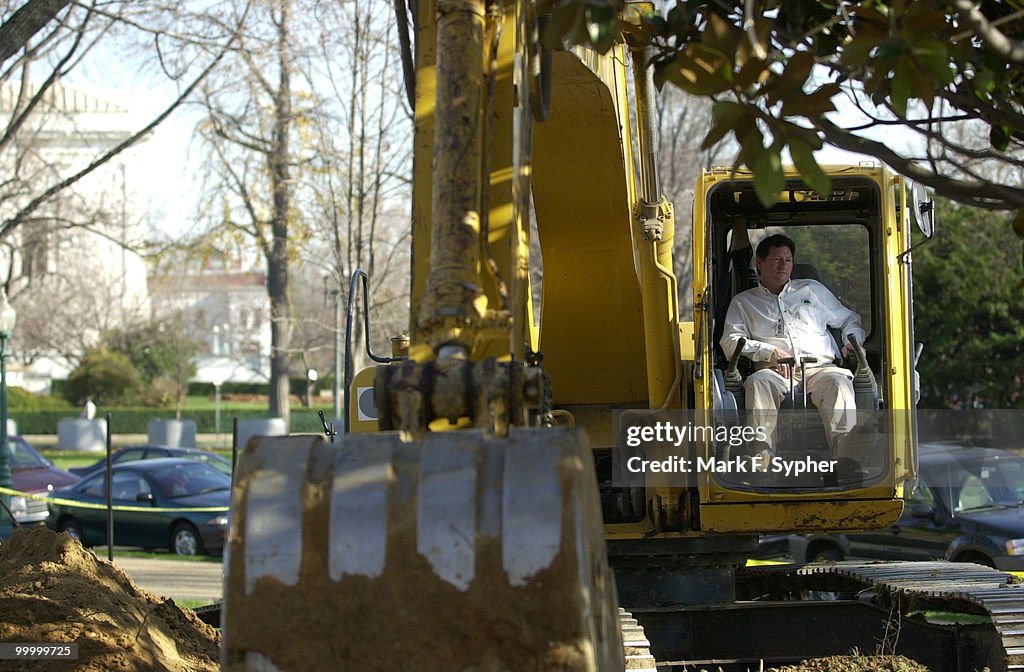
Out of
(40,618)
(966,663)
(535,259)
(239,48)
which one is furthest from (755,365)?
(535,259)

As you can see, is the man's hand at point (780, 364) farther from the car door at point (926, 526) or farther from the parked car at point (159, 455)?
the parked car at point (159, 455)

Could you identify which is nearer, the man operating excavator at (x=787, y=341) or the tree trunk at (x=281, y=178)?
the man operating excavator at (x=787, y=341)

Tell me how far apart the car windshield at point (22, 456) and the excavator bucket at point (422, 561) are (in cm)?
1931

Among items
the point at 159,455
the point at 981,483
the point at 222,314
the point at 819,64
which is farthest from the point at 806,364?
the point at 222,314

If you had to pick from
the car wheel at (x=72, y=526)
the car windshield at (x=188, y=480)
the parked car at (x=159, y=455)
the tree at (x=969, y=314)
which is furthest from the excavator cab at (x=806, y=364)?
the tree at (x=969, y=314)

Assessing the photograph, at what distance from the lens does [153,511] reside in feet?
54.9

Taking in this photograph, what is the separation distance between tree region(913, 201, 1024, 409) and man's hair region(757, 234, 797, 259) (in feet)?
56.5

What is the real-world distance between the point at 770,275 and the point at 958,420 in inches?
695

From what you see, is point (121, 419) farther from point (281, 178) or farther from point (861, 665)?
point (861, 665)

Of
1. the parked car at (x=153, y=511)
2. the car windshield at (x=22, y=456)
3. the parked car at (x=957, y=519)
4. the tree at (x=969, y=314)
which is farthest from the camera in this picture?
the tree at (x=969, y=314)

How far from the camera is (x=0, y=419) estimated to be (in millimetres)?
15945

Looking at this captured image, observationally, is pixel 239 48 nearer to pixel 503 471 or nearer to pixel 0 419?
pixel 0 419

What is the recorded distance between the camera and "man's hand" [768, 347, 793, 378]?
668 cm

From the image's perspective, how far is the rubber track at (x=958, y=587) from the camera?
6383 mm
